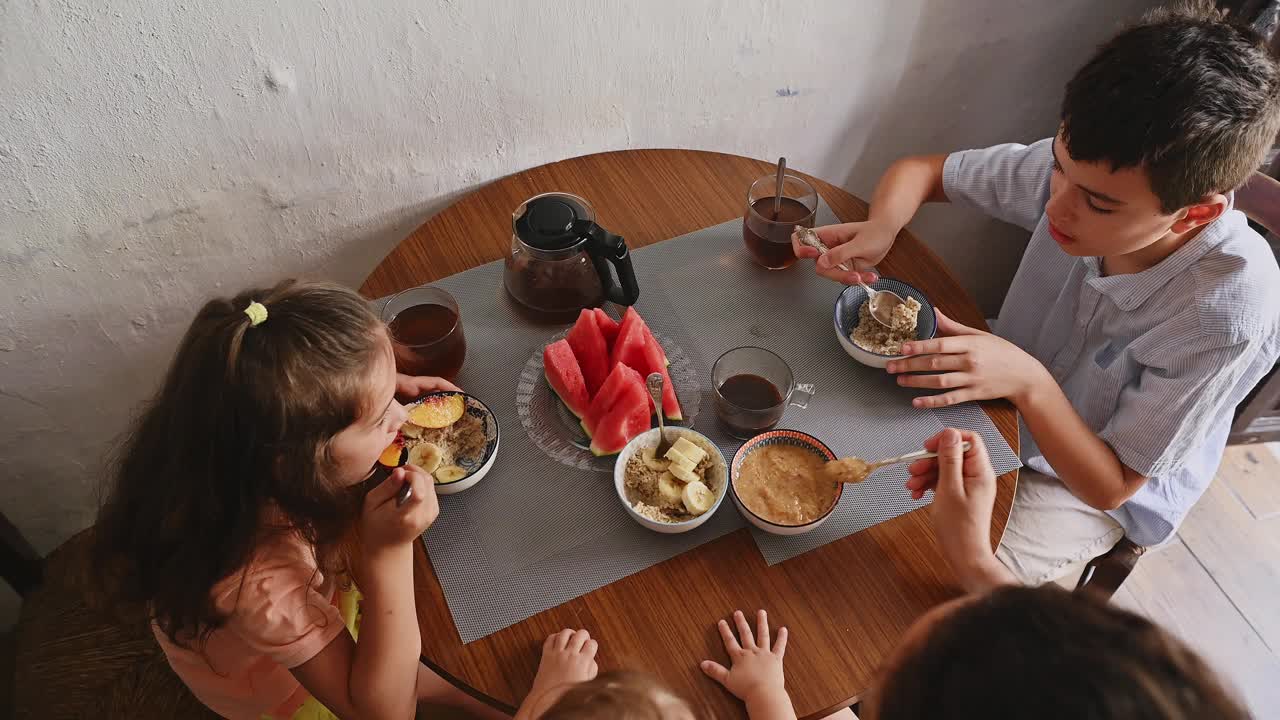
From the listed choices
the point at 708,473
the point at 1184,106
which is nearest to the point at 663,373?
the point at 708,473

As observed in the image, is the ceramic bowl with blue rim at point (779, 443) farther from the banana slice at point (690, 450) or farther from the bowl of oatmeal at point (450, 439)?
the bowl of oatmeal at point (450, 439)

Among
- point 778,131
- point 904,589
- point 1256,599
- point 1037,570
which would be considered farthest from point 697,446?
point 1256,599

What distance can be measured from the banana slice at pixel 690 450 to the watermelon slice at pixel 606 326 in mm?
214

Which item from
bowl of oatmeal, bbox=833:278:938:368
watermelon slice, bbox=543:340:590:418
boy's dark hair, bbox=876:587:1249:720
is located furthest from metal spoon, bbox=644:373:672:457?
boy's dark hair, bbox=876:587:1249:720

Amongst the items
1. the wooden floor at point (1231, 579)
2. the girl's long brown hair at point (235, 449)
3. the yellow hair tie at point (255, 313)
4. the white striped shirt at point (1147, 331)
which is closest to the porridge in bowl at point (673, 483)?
the girl's long brown hair at point (235, 449)

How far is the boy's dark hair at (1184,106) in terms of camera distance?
1115 millimetres

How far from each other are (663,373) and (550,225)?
0.28 metres

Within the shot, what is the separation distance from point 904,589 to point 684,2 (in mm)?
1083

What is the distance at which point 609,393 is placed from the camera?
1.18 metres

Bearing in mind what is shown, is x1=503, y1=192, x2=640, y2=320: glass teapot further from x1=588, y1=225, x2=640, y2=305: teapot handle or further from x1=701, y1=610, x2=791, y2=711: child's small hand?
x1=701, y1=610, x2=791, y2=711: child's small hand

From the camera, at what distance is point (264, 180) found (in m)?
1.46

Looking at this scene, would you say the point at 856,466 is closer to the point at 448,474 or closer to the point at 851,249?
the point at 851,249

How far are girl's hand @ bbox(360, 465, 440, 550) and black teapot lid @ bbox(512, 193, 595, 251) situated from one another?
39 centimetres

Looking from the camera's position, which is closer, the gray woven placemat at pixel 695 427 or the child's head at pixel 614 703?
the child's head at pixel 614 703
